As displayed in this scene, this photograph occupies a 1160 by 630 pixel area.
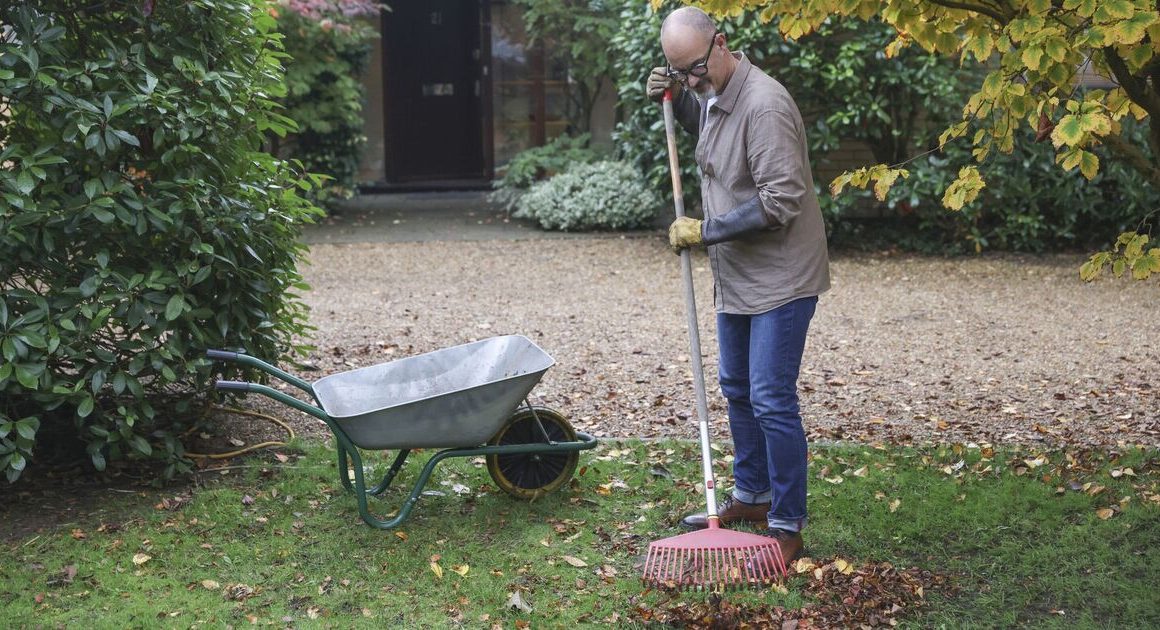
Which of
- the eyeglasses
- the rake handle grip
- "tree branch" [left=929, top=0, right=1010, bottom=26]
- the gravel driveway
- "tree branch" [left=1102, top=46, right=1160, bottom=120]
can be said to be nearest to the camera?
"tree branch" [left=1102, top=46, right=1160, bottom=120]

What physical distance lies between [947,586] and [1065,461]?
142 cm

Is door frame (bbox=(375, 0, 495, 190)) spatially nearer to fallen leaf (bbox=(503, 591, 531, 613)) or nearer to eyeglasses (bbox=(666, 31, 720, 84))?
eyeglasses (bbox=(666, 31, 720, 84))

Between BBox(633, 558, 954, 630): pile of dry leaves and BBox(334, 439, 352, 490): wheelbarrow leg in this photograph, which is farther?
BBox(334, 439, 352, 490): wheelbarrow leg

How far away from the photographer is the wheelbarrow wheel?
14.4ft

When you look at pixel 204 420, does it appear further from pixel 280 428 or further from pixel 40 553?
pixel 40 553

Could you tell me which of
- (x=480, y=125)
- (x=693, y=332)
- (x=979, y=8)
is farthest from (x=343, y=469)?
(x=480, y=125)

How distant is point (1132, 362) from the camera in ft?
21.8

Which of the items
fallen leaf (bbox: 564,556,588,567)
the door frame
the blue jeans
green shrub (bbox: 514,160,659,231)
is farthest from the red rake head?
the door frame

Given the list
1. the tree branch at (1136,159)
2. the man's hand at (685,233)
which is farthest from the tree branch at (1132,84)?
the man's hand at (685,233)

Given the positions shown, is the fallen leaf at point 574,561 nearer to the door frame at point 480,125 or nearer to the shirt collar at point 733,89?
the shirt collar at point 733,89

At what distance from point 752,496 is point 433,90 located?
11.5 metres

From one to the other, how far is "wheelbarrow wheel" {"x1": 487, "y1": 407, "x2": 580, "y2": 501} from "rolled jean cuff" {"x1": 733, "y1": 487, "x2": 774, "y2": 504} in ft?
2.14

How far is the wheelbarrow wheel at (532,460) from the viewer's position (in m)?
4.39

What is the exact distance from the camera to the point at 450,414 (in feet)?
13.2
